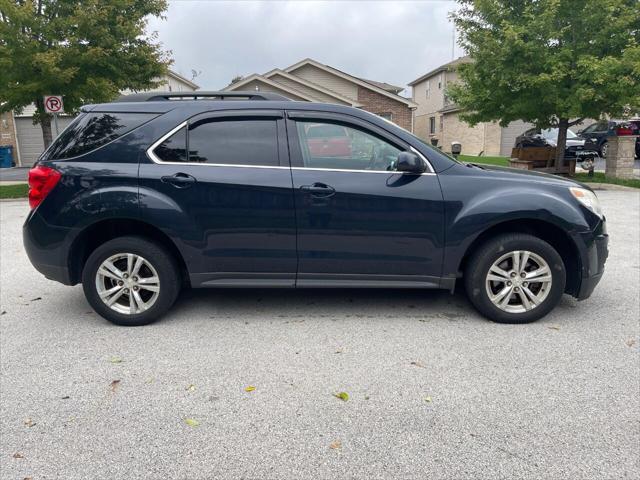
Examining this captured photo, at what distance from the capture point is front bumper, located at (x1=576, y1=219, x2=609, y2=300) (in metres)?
4.07

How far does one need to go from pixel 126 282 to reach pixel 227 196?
114cm

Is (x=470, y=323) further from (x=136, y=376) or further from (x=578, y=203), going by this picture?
(x=136, y=376)

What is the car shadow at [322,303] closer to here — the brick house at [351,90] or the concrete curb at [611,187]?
the concrete curb at [611,187]

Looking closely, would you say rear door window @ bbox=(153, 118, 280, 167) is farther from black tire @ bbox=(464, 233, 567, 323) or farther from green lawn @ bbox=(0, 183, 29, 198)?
green lawn @ bbox=(0, 183, 29, 198)

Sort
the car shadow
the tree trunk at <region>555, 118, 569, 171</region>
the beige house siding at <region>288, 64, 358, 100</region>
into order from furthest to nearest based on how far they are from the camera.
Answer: the beige house siding at <region>288, 64, 358, 100</region>, the tree trunk at <region>555, 118, 569, 171</region>, the car shadow

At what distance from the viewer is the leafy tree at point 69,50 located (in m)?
12.2

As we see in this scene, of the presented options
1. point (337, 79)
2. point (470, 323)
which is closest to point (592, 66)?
point (470, 323)

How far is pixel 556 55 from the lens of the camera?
12.3 metres

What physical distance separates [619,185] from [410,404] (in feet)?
44.2

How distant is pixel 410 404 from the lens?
2.95 metres

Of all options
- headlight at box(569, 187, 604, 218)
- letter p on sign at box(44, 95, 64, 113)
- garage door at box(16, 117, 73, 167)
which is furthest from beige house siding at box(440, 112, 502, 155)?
headlight at box(569, 187, 604, 218)

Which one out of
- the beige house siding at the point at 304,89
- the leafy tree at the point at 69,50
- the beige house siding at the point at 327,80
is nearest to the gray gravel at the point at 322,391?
the leafy tree at the point at 69,50

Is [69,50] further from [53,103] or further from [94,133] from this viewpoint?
[94,133]

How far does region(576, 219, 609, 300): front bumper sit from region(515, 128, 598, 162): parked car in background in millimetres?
15463
